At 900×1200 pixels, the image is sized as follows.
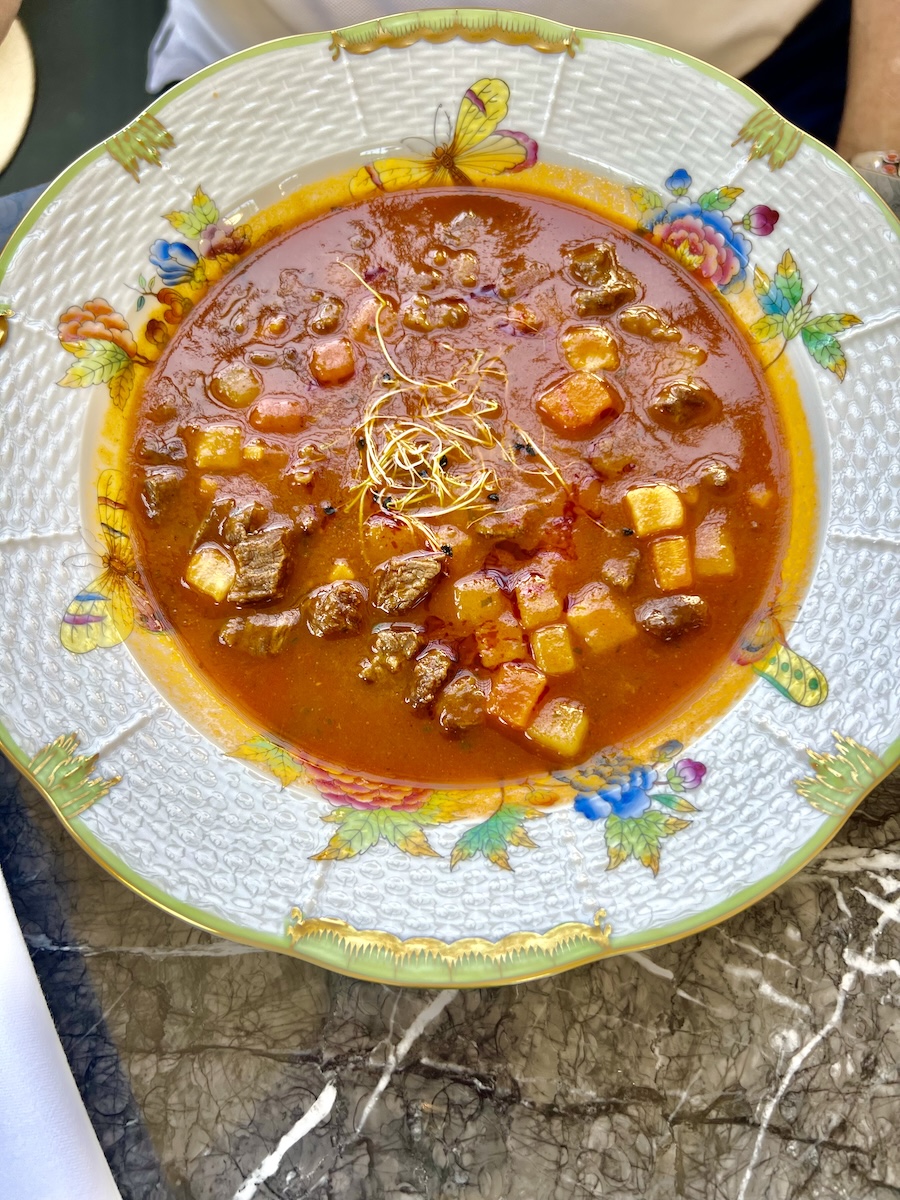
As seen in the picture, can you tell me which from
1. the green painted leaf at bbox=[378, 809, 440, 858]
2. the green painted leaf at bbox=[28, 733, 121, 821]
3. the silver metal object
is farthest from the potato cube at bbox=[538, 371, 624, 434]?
the green painted leaf at bbox=[28, 733, 121, 821]

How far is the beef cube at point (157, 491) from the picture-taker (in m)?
2.77

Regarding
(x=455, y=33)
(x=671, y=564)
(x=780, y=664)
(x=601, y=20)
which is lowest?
(x=780, y=664)

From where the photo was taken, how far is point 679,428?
2.82 meters

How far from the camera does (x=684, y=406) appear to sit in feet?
9.12

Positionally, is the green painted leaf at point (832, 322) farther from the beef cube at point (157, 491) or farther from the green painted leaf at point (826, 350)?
the beef cube at point (157, 491)

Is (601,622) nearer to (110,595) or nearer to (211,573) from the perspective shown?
(211,573)

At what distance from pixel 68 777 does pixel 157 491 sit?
915 mm

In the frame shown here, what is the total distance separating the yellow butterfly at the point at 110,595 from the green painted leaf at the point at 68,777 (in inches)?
11.4

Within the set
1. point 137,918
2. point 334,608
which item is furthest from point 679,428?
point 137,918

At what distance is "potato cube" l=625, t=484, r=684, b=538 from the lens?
8.99ft

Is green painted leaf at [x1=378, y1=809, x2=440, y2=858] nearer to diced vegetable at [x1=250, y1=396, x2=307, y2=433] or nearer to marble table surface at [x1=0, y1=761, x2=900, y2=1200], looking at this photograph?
marble table surface at [x1=0, y1=761, x2=900, y2=1200]

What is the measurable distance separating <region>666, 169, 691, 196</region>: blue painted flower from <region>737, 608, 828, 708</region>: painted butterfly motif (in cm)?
136

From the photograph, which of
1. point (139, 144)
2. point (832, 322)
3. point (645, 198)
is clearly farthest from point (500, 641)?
point (139, 144)

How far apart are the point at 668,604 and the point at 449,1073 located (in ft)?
4.81
